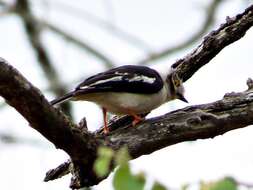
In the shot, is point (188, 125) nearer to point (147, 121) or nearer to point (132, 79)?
point (147, 121)

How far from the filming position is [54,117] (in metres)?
4.16

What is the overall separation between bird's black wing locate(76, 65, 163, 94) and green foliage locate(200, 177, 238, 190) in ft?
9.81

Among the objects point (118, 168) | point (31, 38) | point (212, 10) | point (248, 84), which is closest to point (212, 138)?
point (248, 84)

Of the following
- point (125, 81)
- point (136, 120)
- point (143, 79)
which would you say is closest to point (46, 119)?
point (136, 120)

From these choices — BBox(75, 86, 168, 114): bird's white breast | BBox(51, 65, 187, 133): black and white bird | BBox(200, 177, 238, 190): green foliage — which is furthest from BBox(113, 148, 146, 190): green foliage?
BBox(75, 86, 168, 114): bird's white breast

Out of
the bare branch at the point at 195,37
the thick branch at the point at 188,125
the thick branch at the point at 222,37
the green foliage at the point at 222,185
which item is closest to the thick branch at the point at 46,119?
the thick branch at the point at 188,125

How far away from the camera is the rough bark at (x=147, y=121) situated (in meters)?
3.96

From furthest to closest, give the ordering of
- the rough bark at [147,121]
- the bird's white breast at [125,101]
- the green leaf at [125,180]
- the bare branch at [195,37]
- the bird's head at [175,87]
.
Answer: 1. the bare branch at [195,37]
2. the bird's head at [175,87]
3. the bird's white breast at [125,101]
4. the rough bark at [147,121]
5. the green leaf at [125,180]

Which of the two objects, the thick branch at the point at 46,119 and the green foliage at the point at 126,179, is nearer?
the green foliage at the point at 126,179

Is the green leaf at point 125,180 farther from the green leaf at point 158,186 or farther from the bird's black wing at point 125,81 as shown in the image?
Result: the bird's black wing at point 125,81

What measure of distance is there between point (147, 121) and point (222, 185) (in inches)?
117

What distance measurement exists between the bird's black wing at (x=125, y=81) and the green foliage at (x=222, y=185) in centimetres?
299

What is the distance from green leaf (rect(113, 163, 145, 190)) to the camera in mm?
2379

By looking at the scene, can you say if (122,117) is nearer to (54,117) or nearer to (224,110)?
(224,110)
